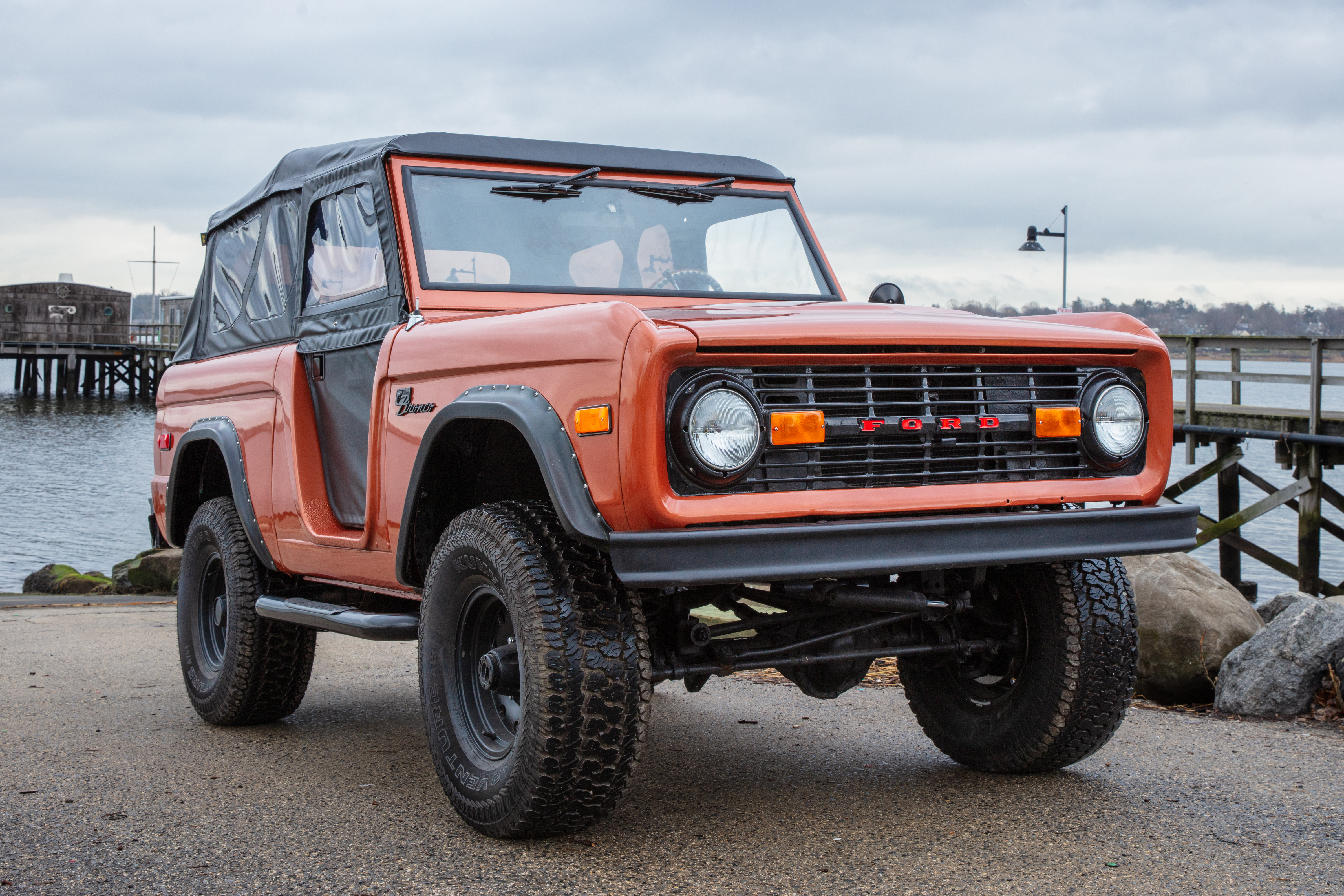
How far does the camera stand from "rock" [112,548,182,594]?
1252cm

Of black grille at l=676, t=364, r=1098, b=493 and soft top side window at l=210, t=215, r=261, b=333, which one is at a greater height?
soft top side window at l=210, t=215, r=261, b=333

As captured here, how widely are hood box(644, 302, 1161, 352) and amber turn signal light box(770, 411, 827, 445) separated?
0.57 feet

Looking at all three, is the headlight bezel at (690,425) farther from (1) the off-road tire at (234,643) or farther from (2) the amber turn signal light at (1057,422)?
(1) the off-road tire at (234,643)

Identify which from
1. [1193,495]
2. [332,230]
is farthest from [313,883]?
[1193,495]

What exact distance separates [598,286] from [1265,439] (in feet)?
46.9

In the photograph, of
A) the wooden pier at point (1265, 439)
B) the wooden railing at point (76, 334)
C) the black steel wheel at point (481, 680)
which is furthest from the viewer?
the wooden railing at point (76, 334)

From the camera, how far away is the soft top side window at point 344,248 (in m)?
4.67

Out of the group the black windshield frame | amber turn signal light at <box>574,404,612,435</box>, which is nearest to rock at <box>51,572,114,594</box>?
the black windshield frame

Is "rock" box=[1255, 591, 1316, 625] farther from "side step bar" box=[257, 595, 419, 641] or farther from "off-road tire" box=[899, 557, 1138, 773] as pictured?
"side step bar" box=[257, 595, 419, 641]

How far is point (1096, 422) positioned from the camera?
12.2 ft

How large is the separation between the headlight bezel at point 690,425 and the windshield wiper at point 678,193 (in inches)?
75.1

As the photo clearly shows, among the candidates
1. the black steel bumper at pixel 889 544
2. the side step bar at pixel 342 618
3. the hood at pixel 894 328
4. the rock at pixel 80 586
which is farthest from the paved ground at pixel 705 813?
the rock at pixel 80 586

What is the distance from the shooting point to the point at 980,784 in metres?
4.29

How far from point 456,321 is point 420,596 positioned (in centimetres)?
95
